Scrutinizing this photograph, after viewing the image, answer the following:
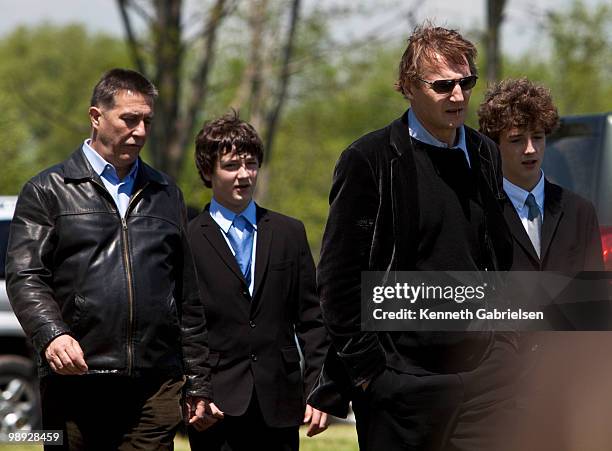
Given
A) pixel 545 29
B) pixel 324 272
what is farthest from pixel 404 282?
pixel 545 29

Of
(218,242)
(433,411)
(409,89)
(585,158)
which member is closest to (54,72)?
(585,158)

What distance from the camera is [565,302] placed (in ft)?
17.0

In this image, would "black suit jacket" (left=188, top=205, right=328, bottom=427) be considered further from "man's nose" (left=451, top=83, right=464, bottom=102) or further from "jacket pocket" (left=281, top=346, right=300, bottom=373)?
"man's nose" (left=451, top=83, right=464, bottom=102)

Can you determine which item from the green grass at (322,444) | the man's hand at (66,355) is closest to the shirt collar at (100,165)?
the man's hand at (66,355)

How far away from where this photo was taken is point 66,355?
5.02 metres

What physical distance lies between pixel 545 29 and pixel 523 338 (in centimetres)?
1688

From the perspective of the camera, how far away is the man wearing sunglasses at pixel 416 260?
447 cm

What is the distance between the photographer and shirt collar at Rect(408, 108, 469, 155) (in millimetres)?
4633

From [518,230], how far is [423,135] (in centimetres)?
97

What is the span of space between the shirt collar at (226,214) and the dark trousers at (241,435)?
0.82m

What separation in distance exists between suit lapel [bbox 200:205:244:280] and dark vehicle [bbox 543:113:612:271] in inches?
70.2

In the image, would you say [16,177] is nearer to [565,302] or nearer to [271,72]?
[271,72]

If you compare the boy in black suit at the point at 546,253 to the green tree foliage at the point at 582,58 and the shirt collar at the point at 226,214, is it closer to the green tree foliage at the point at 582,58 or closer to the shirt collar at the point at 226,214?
the shirt collar at the point at 226,214

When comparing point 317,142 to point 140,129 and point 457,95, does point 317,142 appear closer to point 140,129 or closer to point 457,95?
point 140,129
